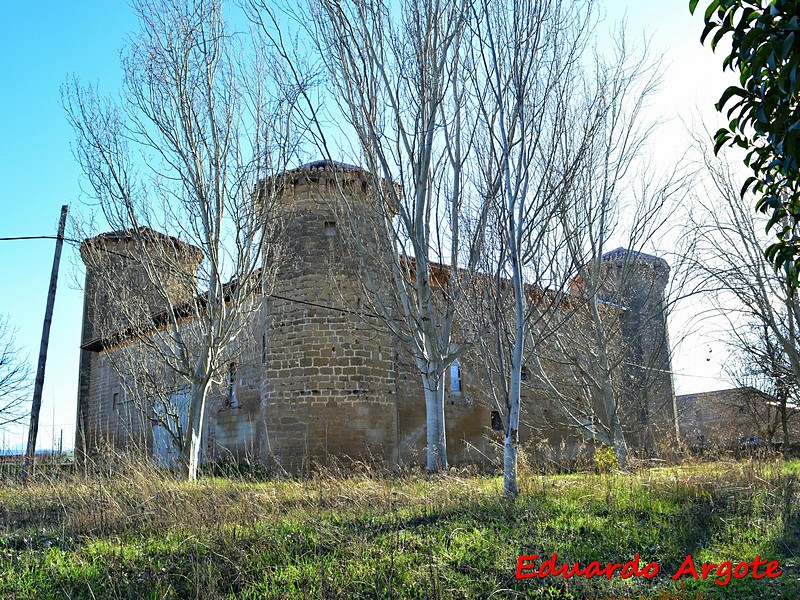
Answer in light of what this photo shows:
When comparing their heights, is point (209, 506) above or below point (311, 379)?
below

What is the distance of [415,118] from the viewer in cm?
929

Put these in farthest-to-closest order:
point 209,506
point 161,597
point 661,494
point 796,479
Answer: point 796,479, point 661,494, point 209,506, point 161,597

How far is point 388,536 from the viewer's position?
5.52 metres

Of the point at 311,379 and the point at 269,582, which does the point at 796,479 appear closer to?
the point at 269,582

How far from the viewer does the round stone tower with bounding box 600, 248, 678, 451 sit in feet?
39.2

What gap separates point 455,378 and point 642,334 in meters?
4.66

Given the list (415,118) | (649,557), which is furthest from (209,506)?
(415,118)

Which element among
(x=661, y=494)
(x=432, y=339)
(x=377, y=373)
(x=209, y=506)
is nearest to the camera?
(x=209, y=506)

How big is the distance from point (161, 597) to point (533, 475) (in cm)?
520

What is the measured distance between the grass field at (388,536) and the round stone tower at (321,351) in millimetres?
5398

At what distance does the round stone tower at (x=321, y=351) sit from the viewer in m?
13.5

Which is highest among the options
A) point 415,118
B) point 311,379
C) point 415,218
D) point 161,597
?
point 415,118

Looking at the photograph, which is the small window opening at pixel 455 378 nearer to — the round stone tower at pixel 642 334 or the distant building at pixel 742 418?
the round stone tower at pixel 642 334

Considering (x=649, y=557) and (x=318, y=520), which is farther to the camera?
(x=318, y=520)
